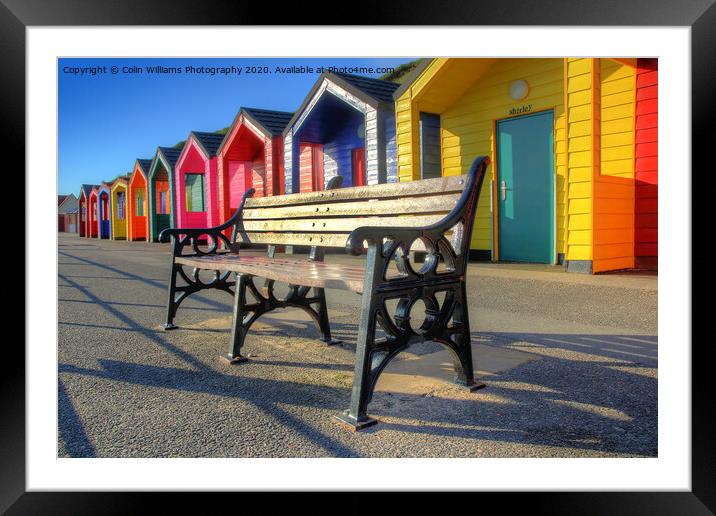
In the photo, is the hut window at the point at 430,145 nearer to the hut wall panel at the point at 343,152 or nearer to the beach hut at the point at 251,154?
the hut wall panel at the point at 343,152

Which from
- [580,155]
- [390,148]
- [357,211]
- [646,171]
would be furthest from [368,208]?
[390,148]

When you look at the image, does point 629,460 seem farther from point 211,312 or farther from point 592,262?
point 592,262

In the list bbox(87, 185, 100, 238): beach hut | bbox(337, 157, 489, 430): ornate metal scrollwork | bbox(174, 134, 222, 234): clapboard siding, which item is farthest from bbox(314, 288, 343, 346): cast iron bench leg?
bbox(87, 185, 100, 238): beach hut

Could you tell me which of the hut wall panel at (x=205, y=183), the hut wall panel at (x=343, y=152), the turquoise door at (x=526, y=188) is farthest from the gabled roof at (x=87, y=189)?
the turquoise door at (x=526, y=188)

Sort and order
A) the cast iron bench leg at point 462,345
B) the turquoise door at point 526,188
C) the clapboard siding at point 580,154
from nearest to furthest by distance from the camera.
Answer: the cast iron bench leg at point 462,345 < the clapboard siding at point 580,154 < the turquoise door at point 526,188

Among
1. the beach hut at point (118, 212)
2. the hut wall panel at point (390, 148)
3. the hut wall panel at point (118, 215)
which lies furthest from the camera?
the hut wall panel at point (118, 215)

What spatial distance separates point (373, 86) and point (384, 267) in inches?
387

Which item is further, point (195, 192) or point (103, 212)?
point (103, 212)

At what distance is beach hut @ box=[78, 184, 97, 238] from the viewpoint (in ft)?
114

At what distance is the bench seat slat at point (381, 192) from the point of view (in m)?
2.92

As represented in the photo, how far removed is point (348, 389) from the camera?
9.52ft
